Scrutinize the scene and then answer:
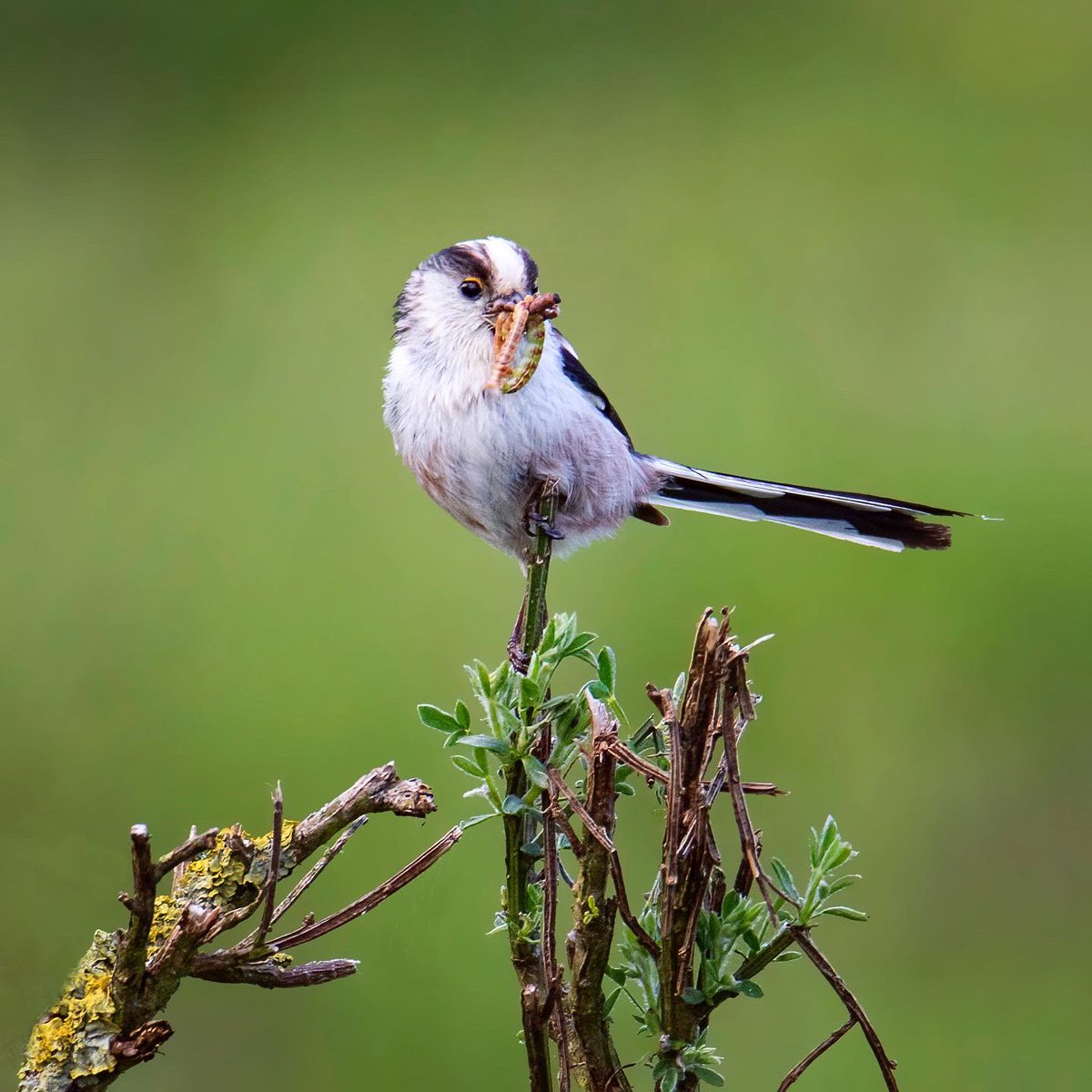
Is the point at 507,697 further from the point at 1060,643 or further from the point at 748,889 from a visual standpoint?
the point at 1060,643

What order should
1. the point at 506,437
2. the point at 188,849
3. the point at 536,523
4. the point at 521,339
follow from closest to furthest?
the point at 188,849, the point at 536,523, the point at 521,339, the point at 506,437

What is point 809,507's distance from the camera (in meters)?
1.30

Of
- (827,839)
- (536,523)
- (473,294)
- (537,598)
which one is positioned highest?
(473,294)

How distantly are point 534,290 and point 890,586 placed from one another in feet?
2.65

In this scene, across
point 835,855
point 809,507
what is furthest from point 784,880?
point 809,507

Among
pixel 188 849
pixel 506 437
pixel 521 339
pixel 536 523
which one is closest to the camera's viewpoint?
pixel 188 849

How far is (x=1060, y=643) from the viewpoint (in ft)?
5.87

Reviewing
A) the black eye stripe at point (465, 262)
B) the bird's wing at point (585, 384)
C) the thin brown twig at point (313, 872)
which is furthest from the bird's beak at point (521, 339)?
the thin brown twig at point (313, 872)

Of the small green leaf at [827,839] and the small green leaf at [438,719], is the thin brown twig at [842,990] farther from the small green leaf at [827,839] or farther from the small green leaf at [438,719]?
the small green leaf at [438,719]

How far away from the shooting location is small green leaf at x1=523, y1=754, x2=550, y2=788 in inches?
21.8

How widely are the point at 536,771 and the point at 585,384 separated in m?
0.90

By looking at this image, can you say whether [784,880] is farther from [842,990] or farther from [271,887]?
[271,887]

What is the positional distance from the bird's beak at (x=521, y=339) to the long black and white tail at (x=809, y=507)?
326 millimetres

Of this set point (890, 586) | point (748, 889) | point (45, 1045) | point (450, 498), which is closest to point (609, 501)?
point (450, 498)
